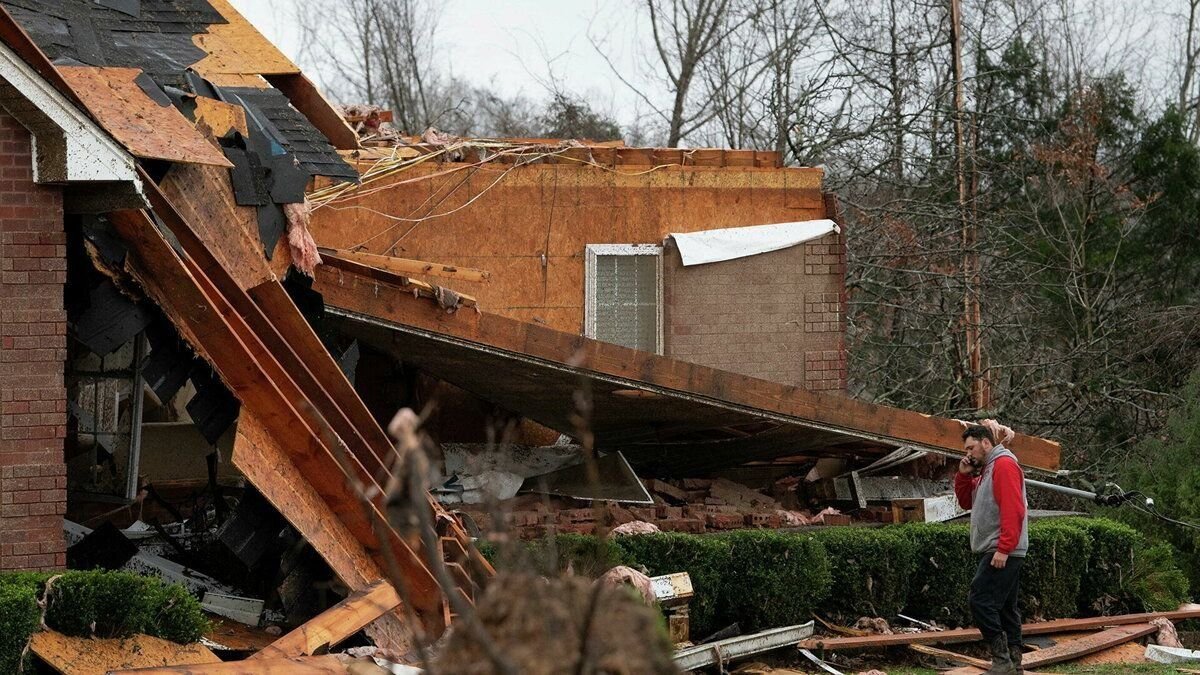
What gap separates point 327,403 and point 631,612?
680 centimetres

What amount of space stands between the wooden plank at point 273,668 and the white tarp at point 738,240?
28.1 ft

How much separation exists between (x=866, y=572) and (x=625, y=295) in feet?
15.4

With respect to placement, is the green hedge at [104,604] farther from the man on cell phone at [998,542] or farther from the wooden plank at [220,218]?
the man on cell phone at [998,542]

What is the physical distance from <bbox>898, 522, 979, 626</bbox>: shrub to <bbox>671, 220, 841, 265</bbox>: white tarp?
4.18 metres

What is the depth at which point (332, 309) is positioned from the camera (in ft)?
38.4

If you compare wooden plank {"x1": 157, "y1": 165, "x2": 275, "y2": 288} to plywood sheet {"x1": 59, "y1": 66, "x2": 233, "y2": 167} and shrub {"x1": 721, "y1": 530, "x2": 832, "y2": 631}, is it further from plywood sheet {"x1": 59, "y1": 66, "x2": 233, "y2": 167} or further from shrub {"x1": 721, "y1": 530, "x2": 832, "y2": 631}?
shrub {"x1": 721, "y1": 530, "x2": 832, "y2": 631}

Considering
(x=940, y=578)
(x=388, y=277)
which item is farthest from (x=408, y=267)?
(x=940, y=578)

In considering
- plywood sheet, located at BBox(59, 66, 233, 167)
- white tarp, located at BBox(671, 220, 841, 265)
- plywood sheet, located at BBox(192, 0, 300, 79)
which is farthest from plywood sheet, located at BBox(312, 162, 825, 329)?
plywood sheet, located at BBox(59, 66, 233, 167)

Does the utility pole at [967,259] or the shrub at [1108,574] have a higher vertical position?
the utility pole at [967,259]

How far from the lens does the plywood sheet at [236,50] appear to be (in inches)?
481

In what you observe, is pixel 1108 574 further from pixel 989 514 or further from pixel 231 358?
pixel 231 358

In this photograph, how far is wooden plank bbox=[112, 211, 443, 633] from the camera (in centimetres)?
880

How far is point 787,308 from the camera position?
1633 centimetres

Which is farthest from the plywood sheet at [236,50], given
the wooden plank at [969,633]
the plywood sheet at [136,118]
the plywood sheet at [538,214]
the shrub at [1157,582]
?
the shrub at [1157,582]
